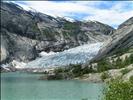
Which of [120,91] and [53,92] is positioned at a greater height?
[120,91]

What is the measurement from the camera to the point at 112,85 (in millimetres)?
29344

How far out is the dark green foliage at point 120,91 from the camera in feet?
91.3

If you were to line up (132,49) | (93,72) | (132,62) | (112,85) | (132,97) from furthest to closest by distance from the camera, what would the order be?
(132,49) → (93,72) → (132,62) → (112,85) → (132,97)

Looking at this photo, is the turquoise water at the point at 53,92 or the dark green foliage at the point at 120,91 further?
the turquoise water at the point at 53,92

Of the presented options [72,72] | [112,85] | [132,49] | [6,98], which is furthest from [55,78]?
[112,85]

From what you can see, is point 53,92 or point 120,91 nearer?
point 120,91

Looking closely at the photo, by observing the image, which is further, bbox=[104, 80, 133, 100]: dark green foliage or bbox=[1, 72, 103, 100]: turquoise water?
bbox=[1, 72, 103, 100]: turquoise water

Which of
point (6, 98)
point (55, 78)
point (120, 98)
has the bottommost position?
point (55, 78)

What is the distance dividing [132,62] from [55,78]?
32910 mm

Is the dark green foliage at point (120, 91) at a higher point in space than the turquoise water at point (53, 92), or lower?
higher

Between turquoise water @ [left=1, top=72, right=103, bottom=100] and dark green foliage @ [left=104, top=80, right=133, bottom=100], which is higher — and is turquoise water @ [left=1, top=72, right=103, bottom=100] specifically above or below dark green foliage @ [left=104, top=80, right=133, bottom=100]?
below

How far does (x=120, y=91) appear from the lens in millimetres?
28359

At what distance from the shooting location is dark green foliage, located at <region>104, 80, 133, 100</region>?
27841 mm

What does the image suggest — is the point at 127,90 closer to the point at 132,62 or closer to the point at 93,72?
the point at 132,62
